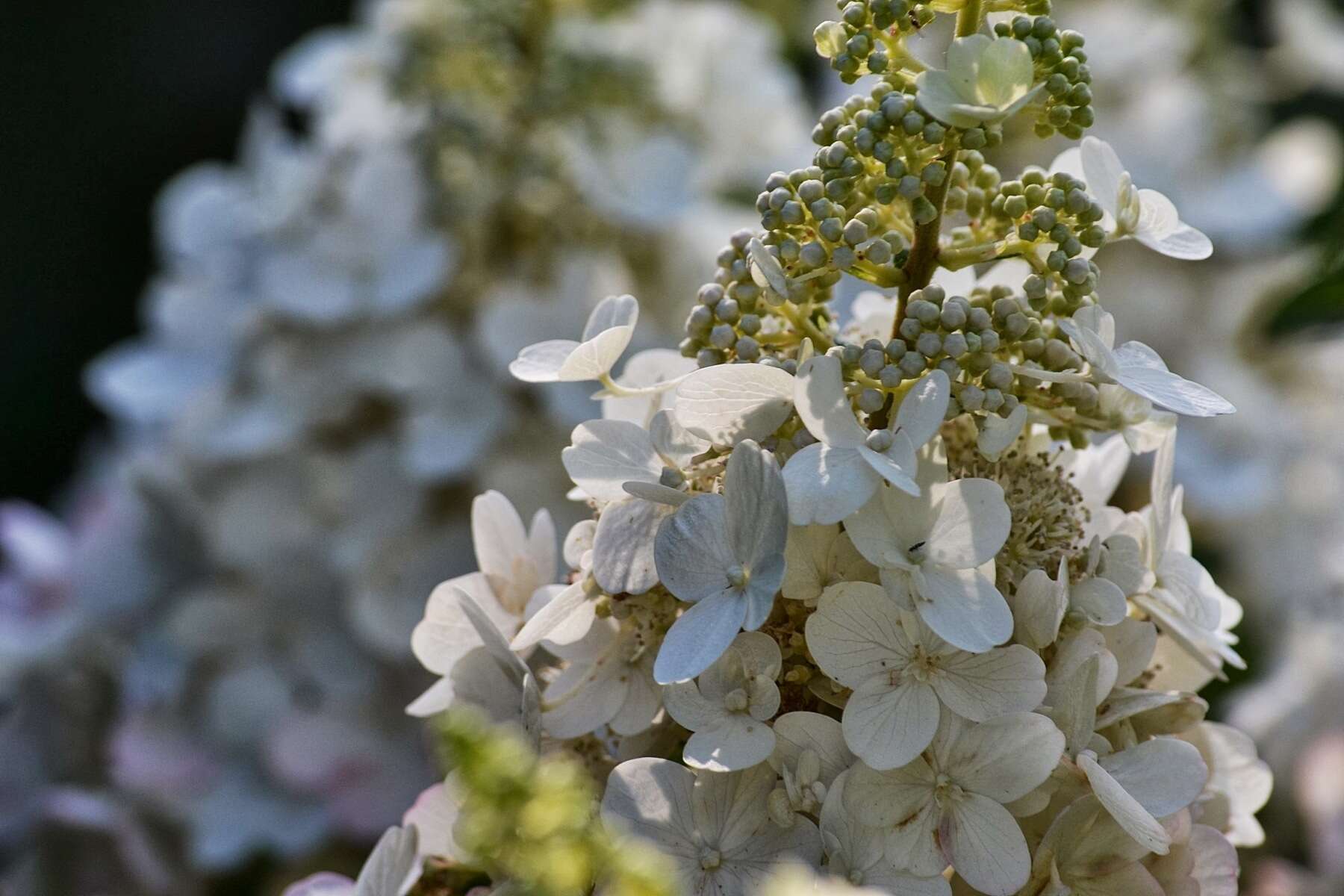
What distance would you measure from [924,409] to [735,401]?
0.04 m

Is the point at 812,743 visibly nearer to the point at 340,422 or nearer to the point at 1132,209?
the point at 1132,209

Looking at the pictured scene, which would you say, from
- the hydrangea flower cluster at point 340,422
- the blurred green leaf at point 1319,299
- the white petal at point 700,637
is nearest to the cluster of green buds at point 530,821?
the white petal at point 700,637

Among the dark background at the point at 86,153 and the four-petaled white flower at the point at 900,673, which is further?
the dark background at the point at 86,153

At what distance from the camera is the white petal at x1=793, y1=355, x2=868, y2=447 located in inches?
10.2

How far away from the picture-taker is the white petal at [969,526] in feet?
0.85

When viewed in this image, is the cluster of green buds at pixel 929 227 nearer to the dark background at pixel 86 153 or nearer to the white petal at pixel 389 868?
the white petal at pixel 389 868

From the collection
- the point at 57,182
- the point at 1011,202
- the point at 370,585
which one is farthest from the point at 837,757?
the point at 57,182

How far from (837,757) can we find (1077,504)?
9 cm

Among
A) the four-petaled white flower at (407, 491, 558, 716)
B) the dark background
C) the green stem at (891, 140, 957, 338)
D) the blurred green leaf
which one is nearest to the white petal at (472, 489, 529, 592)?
the four-petaled white flower at (407, 491, 558, 716)

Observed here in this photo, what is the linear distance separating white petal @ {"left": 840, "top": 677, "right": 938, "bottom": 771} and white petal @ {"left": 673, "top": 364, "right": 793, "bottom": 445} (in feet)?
0.19

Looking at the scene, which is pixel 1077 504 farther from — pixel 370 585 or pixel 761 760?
pixel 370 585

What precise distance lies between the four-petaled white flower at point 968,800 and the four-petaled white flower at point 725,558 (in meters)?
0.04

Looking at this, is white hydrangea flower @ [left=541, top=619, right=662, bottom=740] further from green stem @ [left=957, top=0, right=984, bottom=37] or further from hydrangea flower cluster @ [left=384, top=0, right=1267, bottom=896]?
green stem @ [left=957, top=0, right=984, bottom=37]

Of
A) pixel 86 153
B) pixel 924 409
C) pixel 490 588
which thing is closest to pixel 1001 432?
pixel 924 409
